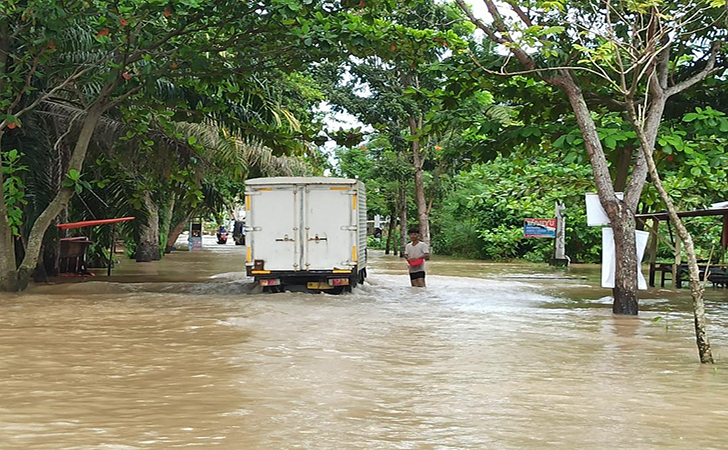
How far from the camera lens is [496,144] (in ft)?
55.2

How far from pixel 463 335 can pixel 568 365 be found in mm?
2747

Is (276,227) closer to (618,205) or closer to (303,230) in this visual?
(303,230)

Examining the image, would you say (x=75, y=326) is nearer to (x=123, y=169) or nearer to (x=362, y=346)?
(x=362, y=346)

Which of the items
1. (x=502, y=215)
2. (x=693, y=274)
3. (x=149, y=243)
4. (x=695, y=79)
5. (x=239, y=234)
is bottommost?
(x=693, y=274)

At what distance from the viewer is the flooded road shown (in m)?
6.10

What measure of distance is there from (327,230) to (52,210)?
18.0 ft

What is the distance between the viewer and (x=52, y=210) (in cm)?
1716

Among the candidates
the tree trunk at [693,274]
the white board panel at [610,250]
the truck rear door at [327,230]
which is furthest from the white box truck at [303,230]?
the tree trunk at [693,274]

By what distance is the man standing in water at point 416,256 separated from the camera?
18688mm

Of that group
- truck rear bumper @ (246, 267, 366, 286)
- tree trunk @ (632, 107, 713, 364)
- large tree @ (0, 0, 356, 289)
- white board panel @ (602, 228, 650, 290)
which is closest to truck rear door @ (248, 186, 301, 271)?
truck rear bumper @ (246, 267, 366, 286)

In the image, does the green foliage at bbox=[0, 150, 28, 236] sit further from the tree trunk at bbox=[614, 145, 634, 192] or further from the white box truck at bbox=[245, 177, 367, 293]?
the tree trunk at bbox=[614, 145, 634, 192]

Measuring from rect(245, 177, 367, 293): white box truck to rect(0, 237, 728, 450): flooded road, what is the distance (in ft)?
4.63

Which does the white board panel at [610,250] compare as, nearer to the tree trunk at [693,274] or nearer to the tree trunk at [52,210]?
the tree trunk at [693,274]

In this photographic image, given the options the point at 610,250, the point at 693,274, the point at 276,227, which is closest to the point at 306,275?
the point at 276,227
